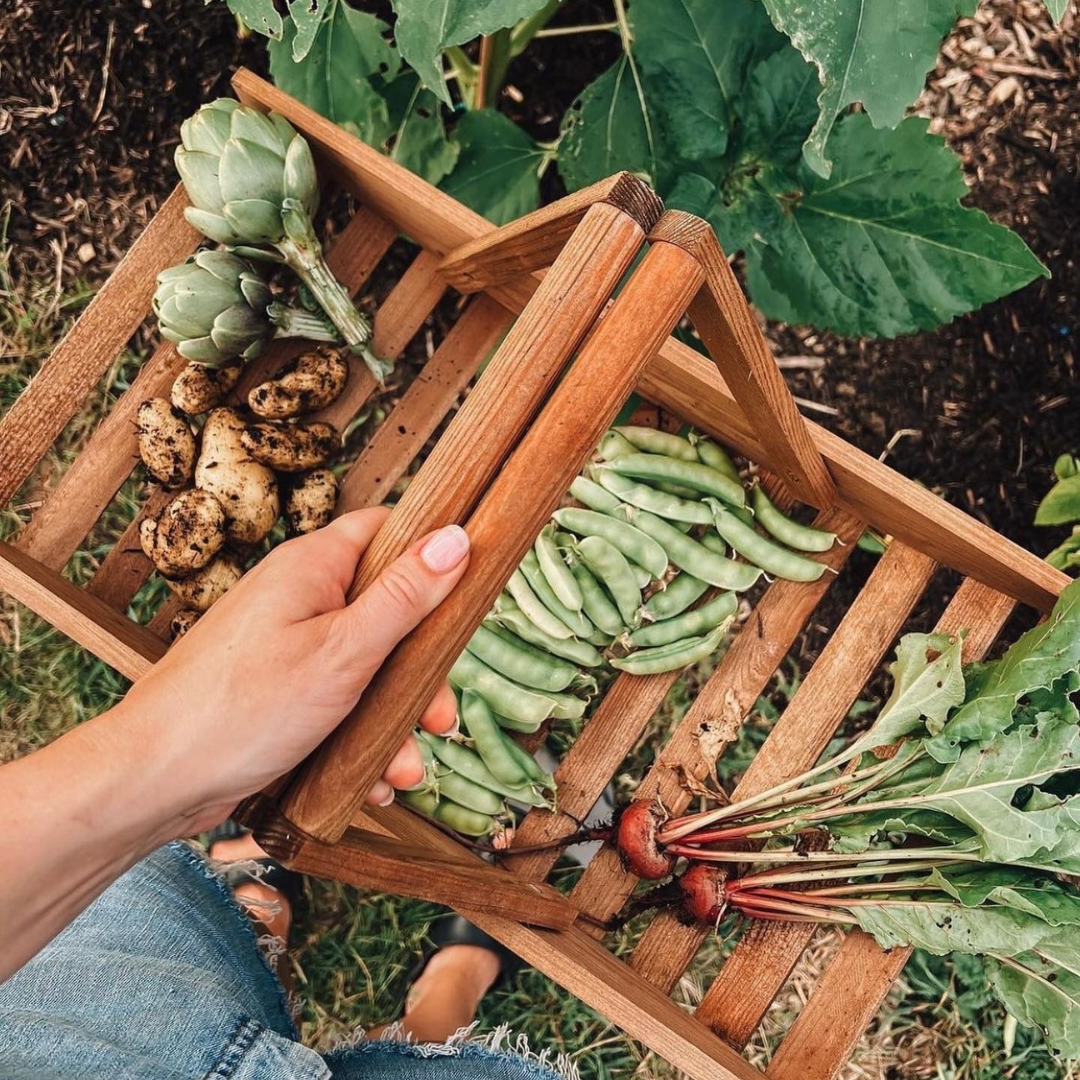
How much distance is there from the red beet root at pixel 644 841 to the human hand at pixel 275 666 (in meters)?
0.94

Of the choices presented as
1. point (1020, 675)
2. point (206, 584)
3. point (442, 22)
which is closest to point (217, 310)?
point (206, 584)

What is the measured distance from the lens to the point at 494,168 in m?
2.05

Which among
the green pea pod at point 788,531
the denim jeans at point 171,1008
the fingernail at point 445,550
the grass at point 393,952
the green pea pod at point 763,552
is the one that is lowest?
the denim jeans at point 171,1008

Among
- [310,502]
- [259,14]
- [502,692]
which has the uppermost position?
[259,14]

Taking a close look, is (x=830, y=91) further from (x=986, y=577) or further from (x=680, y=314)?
(x=986, y=577)

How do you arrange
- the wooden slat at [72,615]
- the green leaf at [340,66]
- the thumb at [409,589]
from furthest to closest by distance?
1. the green leaf at [340,66]
2. the wooden slat at [72,615]
3. the thumb at [409,589]

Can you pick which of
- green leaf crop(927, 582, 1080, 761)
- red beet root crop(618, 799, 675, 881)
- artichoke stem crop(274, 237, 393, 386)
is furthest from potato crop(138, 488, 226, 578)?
green leaf crop(927, 582, 1080, 761)

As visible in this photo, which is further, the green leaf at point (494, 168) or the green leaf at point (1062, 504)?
the green leaf at point (1062, 504)

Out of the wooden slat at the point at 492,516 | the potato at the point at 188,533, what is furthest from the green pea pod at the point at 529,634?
the wooden slat at the point at 492,516

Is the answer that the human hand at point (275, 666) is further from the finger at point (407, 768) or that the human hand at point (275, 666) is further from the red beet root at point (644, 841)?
the red beet root at point (644, 841)

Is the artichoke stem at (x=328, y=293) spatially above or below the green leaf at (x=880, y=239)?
below

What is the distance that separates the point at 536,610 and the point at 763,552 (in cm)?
49

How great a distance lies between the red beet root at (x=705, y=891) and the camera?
1.90m

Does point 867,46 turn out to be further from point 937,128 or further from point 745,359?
point 937,128
